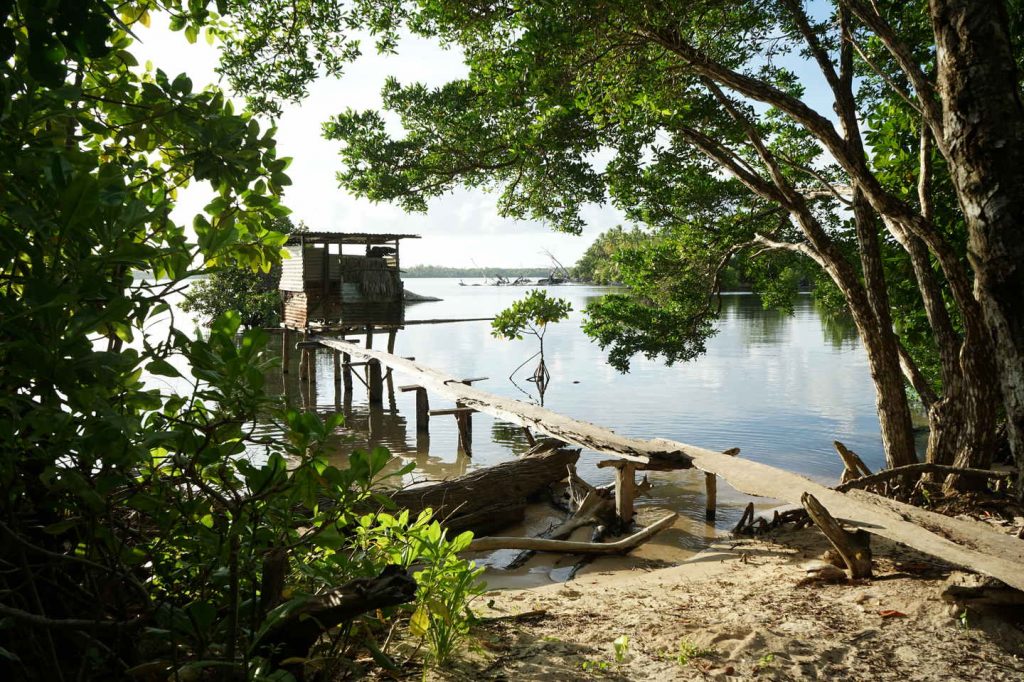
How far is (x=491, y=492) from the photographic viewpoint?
9.28m

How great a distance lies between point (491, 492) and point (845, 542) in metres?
4.56

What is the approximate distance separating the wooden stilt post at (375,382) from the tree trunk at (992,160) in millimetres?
17591

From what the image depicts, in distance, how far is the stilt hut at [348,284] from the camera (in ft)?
73.5

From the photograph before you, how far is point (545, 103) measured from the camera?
8133 mm

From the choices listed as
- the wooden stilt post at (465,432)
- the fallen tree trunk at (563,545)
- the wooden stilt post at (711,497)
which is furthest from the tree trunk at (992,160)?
the wooden stilt post at (465,432)

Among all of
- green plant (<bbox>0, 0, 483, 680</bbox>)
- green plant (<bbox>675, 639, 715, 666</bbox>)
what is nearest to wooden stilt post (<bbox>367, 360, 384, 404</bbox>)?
green plant (<bbox>675, 639, 715, 666</bbox>)

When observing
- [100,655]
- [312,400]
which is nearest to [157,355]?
[100,655]

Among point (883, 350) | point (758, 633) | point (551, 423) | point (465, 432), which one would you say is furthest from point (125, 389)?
point (465, 432)

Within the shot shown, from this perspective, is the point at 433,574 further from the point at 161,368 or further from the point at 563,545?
the point at 563,545

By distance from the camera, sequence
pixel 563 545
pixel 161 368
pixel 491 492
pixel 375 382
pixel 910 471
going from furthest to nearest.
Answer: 1. pixel 375 382
2. pixel 491 492
3. pixel 563 545
4. pixel 910 471
5. pixel 161 368

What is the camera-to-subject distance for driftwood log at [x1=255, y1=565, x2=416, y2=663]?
7.98 feet

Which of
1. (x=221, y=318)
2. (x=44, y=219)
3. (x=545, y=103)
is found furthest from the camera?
(x=545, y=103)

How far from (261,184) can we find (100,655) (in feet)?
5.24

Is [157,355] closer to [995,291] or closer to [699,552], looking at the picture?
[995,291]
